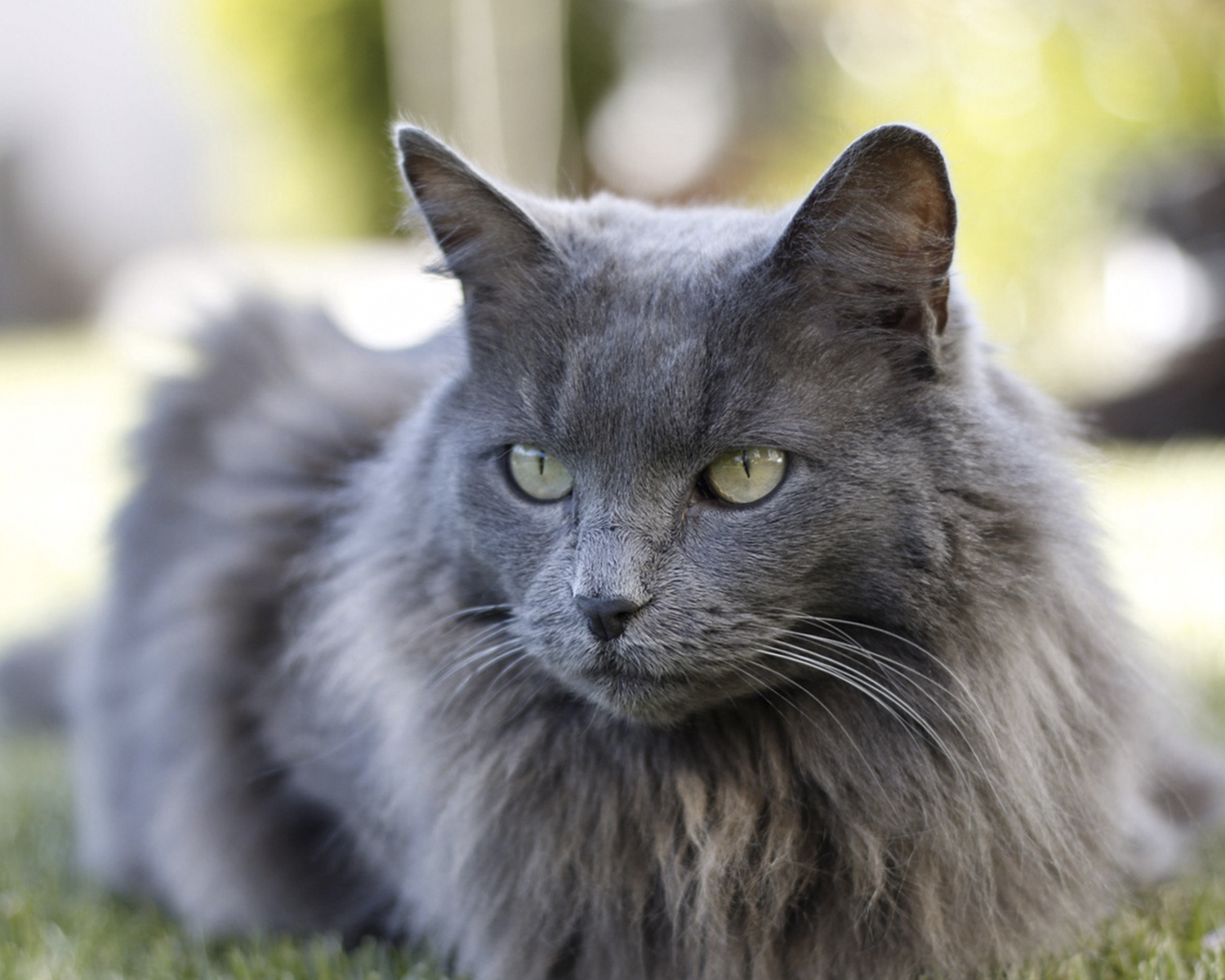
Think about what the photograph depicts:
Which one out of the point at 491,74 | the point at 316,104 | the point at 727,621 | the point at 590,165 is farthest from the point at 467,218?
the point at 316,104

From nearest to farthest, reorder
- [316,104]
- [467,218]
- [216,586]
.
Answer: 1. [467,218]
2. [216,586]
3. [316,104]

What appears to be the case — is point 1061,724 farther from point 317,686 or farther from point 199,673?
point 199,673

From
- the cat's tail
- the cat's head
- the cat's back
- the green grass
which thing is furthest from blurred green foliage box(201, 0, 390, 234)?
the cat's head

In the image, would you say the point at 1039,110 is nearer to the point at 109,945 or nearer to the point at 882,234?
the point at 882,234

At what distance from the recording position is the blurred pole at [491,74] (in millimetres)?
7496

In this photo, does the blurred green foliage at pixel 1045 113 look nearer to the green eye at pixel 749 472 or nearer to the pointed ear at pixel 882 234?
the pointed ear at pixel 882 234

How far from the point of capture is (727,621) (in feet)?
4.20

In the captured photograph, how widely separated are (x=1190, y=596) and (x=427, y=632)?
2536mm

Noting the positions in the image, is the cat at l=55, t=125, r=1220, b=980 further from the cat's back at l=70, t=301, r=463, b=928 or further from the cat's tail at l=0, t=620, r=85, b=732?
the cat's tail at l=0, t=620, r=85, b=732

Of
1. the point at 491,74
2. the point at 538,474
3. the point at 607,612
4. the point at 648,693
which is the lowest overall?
the point at 648,693

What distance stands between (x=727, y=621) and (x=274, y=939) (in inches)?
41.1

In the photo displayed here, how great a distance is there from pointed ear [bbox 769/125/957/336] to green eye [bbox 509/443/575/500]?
0.36 m

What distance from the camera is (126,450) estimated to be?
2334mm

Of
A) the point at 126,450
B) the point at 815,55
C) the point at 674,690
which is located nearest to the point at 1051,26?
the point at 815,55
